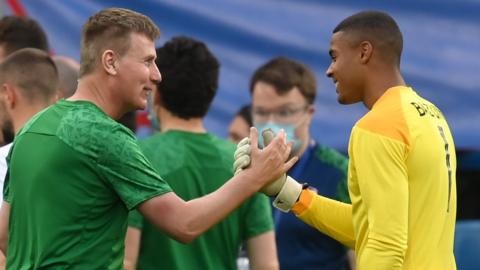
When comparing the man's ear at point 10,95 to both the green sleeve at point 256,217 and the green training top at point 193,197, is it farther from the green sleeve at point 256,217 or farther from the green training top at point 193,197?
the green sleeve at point 256,217

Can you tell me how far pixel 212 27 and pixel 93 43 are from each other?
11.1ft

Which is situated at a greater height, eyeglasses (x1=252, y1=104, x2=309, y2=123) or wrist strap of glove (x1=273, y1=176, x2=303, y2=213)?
wrist strap of glove (x1=273, y1=176, x2=303, y2=213)

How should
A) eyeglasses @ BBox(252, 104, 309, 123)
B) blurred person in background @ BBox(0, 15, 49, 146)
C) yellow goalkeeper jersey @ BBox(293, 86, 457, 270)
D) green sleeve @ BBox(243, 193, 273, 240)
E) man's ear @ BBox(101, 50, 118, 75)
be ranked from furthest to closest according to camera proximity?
blurred person in background @ BBox(0, 15, 49, 146)
eyeglasses @ BBox(252, 104, 309, 123)
green sleeve @ BBox(243, 193, 273, 240)
man's ear @ BBox(101, 50, 118, 75)
yellow goalkeeper jersey @ BBox(293, 86, 457, 270)

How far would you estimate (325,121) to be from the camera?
7.52m

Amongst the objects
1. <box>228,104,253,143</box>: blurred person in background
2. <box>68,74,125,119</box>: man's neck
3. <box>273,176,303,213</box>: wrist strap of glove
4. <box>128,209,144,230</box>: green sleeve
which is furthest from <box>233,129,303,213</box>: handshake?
<box>228,104,253,143</box>: blurred person in background

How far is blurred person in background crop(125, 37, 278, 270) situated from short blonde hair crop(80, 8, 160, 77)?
3.03 ft

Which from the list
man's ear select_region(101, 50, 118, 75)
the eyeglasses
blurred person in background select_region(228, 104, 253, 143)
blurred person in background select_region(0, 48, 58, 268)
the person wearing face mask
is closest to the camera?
man's ear select_region(101, 50, 118, 75)

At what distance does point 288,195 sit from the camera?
15.2 ft

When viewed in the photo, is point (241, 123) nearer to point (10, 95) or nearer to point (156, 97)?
point (156, 97)

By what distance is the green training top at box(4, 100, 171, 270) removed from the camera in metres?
4.05

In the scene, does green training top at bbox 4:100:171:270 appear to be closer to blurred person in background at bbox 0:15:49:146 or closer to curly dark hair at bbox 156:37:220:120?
curly dark hair at bbox 156:37:220:120

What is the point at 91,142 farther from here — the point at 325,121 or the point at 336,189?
the point at 325,121

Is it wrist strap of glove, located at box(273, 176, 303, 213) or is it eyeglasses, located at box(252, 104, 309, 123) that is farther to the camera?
eyeglasses, located at box(252, 104, 309, 123)

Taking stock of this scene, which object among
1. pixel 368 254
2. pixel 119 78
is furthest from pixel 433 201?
pixel 119 78
